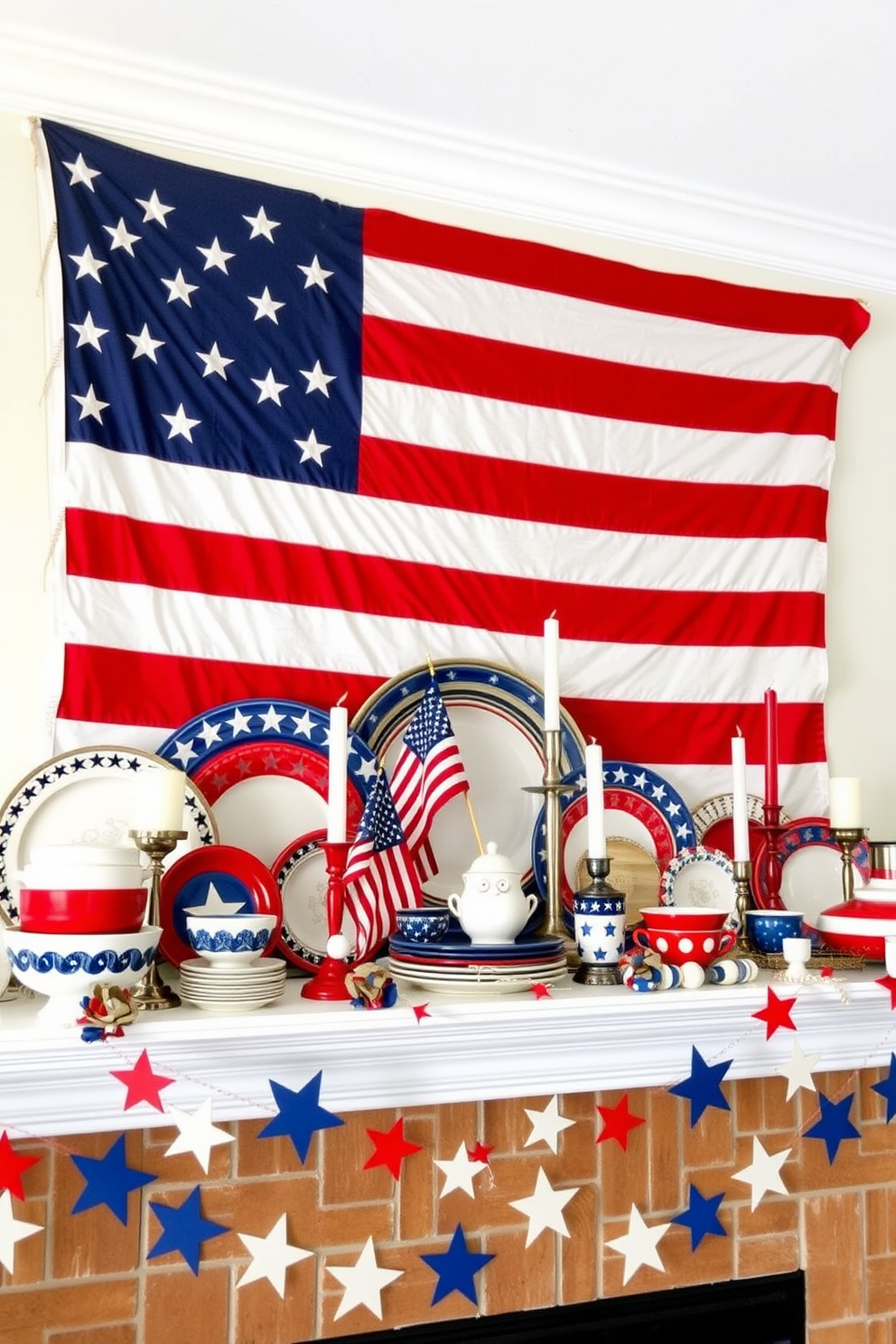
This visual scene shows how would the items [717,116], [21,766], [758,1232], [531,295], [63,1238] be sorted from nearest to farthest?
[63,1238] → [21,766] → [758,1232] → [717,116] → [531,295]

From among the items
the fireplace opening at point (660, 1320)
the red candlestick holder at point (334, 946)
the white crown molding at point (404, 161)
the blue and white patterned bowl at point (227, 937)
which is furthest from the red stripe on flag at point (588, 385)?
the fireplace opening at point (660, 1320)

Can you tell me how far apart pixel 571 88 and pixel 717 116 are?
0.28 metres

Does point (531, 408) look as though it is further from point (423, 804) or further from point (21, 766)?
point (21, 766)

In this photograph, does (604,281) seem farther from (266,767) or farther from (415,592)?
(266,767)

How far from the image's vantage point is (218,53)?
1.87 metres

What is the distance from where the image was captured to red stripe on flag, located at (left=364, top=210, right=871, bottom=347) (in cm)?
207

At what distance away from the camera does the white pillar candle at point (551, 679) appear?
1.83 metres

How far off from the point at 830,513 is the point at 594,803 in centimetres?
101

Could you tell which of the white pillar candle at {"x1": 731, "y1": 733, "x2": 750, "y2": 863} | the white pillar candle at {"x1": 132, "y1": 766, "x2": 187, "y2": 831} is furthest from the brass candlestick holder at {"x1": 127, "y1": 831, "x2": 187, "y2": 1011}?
the white pillar candle at {"x1": 731, "y1": 733, "x2": 750, "y2": 863}

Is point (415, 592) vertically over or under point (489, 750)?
over

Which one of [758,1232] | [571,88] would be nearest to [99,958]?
[758,1232]

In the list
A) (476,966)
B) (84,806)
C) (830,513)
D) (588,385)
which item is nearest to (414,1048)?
(476,966)

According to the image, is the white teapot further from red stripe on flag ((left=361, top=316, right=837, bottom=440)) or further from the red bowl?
red stripe on flag ((left=361, top=316, right=837, bottom=440))

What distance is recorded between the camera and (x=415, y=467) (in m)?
2.03
